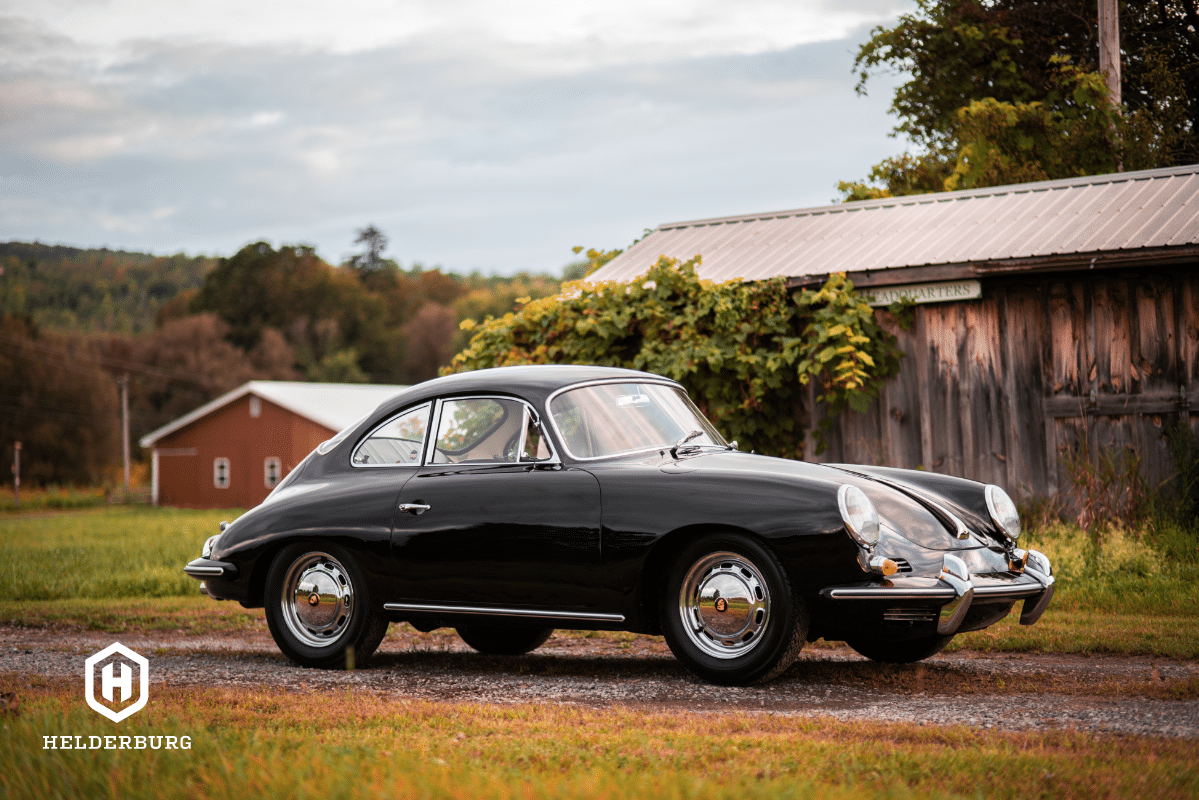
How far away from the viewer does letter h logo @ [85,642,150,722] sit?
4.88m

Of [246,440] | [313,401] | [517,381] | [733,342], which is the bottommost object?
[517,381]

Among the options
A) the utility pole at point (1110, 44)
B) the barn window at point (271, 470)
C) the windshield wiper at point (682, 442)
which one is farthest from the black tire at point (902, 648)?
the barn window at point (271, 470)

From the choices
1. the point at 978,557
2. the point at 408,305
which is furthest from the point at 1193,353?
the point at 408,305

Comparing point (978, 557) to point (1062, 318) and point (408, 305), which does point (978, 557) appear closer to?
point (1062, 318)

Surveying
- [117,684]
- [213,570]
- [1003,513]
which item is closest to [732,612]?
[1003,513]

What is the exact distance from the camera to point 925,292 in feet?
37.6

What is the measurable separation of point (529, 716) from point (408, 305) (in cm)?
9142

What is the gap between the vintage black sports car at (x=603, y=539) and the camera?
555cm

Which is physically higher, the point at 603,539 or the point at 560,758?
the point at 603,539

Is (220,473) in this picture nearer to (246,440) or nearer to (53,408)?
(246,440)

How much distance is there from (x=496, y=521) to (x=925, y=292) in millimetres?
6639

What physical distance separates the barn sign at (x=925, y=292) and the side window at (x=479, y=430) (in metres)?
6.01

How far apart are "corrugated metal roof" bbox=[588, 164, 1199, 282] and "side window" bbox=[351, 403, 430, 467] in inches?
237

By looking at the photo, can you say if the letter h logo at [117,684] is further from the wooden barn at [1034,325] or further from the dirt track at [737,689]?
the wooden barn at [1034,325]
